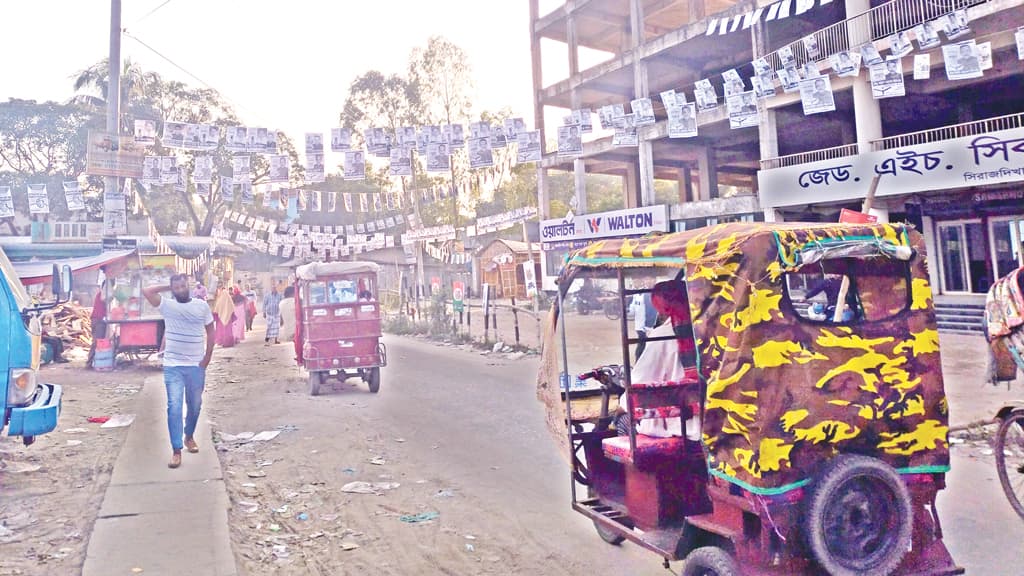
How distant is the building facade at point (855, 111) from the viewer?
15023 millimetres

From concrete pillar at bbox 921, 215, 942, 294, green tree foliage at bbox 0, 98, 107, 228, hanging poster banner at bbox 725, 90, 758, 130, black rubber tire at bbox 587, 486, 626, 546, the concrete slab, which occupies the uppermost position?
green tree foliage at bbox 0, 98, 107, 228

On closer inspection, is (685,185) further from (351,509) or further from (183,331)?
(351,509)

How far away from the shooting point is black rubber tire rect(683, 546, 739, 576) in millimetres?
2904

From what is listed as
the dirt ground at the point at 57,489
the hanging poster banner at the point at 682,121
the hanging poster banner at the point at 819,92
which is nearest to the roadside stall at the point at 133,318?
the dirt ground at the point at 57,489

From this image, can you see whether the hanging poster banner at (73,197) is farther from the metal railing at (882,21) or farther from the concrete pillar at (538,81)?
the concrete pillar at (538,81)

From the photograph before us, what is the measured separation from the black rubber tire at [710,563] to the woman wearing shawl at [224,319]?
17.4m

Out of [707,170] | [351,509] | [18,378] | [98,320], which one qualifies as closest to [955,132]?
[707,170]

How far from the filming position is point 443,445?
7316 millimetres

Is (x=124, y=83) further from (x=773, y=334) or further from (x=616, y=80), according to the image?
(x=773, y=334)

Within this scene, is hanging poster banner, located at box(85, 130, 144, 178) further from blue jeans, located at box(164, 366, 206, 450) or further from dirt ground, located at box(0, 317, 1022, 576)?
blue jeans, located at box(164, 366, 206, 450)

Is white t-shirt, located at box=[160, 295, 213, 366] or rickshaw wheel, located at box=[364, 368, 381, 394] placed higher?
white t-shirt, located at box=[160, 295, 213, 366]

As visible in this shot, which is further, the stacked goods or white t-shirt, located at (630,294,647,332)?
the stacked goods

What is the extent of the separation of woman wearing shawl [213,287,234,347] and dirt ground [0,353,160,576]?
810 centimetres

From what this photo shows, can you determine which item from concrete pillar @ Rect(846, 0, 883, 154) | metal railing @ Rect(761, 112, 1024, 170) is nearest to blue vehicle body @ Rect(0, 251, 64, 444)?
metal railing @ Rect(761, 112, 1024, 170)
